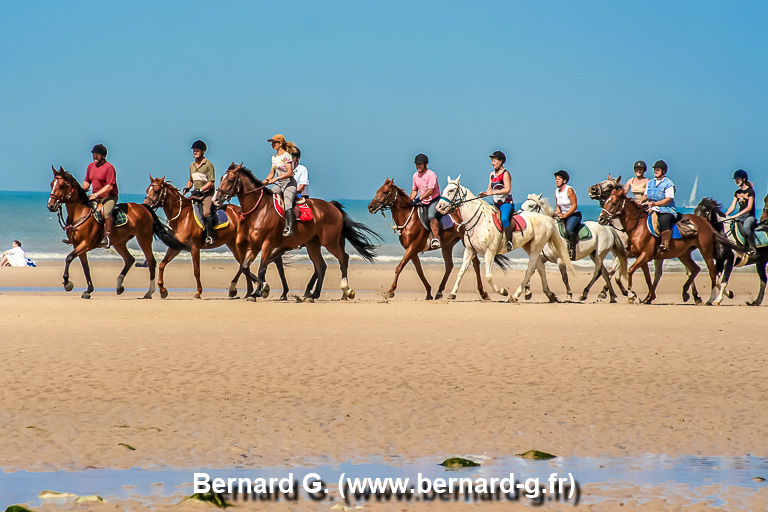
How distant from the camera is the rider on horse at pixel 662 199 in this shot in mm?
17422

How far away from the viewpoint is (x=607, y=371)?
927cm

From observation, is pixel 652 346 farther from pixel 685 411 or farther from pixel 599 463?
pixel 599 463

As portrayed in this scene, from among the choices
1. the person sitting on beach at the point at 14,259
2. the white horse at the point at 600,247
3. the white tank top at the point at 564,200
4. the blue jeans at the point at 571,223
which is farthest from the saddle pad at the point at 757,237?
the person sitting on beach at the point at 14,259

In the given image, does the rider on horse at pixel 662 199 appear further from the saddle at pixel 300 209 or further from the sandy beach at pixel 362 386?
the saddle at pixel 300 209

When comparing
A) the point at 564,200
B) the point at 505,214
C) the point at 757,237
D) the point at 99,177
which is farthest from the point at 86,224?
the point at 757,237

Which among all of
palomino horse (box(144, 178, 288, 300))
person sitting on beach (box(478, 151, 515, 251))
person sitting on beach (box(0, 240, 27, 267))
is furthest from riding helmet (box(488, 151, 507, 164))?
person sitting on beach (box(0, 240, 27, 267))

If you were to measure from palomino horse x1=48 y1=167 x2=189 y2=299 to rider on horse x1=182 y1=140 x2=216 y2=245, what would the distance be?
623mm

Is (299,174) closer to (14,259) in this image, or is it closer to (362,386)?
(362,386)

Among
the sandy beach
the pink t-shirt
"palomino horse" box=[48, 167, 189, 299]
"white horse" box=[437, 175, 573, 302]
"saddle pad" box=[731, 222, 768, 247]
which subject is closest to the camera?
the sandy beach

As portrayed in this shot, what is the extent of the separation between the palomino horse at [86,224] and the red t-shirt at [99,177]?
0.66ft

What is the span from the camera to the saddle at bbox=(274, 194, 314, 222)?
16.6 m

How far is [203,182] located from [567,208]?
6.49 metres

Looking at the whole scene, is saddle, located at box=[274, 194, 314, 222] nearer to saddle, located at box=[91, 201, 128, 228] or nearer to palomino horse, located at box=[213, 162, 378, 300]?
palomino horse, located at box=[213, 162, 378, 300]

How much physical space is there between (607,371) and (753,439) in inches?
102
